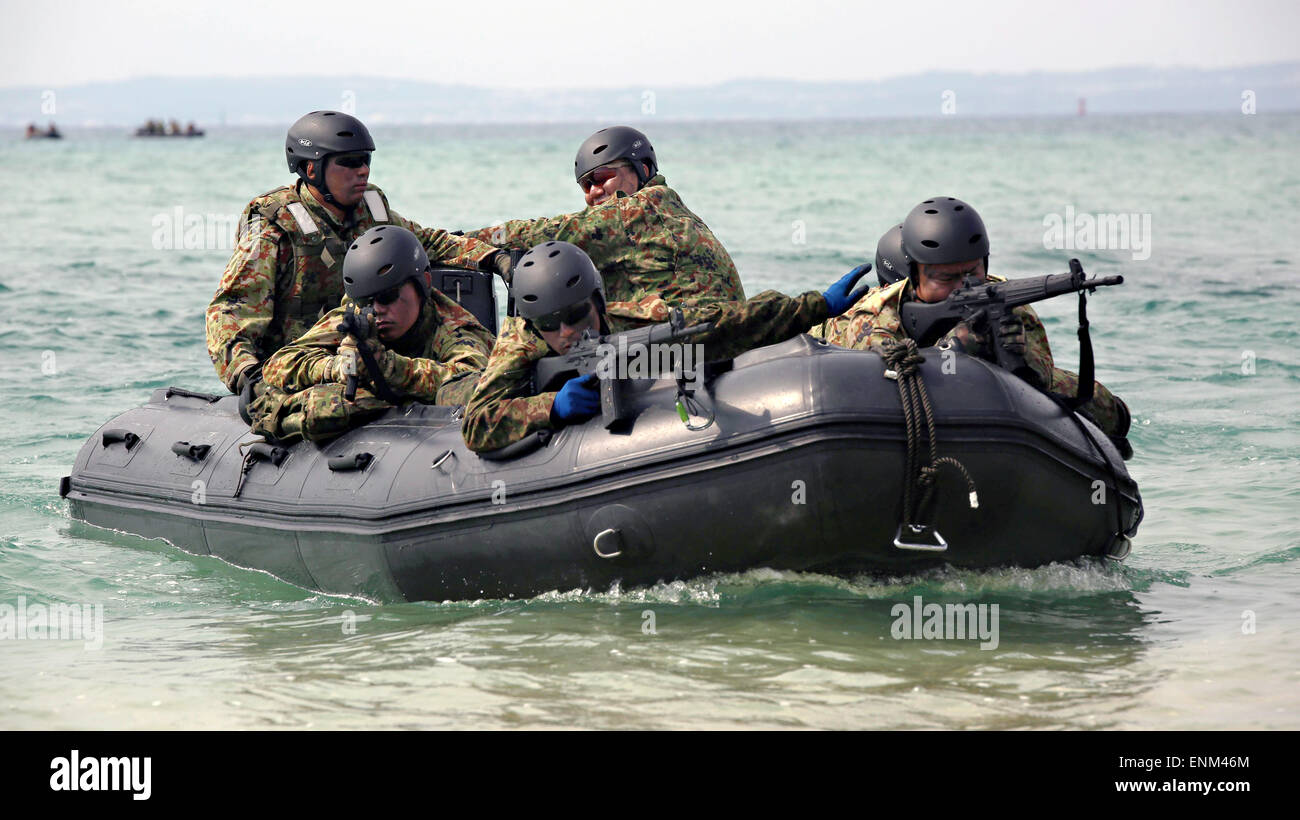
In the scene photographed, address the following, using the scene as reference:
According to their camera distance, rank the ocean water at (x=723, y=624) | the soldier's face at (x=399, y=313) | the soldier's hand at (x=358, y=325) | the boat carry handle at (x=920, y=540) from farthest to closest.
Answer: the soldier's face at (x=399, y=313)
the soldier's hand at (x=358, y=325)
the boat carry handle at (x=920, y=540)
the ocean water at (x=723, y=624)

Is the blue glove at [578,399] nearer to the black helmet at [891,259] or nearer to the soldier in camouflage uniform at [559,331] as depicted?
the soldier in camouflage uniform at [559,331]

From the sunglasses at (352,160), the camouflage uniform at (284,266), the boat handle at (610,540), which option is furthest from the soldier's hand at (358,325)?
the boat handle at (610,540)

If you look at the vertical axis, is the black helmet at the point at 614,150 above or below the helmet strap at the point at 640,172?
above

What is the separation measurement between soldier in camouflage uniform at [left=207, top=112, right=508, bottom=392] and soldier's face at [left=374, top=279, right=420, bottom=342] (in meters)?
0.72

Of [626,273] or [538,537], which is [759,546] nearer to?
[538,537]

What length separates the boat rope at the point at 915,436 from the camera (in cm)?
578

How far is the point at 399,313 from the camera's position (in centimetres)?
709

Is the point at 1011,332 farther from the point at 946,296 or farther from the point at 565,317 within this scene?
the point at 565,317

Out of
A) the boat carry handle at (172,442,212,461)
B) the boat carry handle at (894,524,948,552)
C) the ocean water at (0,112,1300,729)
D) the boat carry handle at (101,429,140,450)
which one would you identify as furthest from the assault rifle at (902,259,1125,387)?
the boat carry handle at (101,429,140,450)

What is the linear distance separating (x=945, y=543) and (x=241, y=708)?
2.61 metres

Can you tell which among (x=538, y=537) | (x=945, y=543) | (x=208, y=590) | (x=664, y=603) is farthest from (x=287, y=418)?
(x=945, y=543)

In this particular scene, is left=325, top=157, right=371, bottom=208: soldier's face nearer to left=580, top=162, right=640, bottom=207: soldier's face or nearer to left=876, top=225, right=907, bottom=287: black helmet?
left=580, top=162, right=640, bottom=207: soldier's face

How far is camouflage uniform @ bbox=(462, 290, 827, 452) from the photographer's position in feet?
20.6

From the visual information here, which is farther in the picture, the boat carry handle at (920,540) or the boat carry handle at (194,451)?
the boat carry handle at (194,451)
